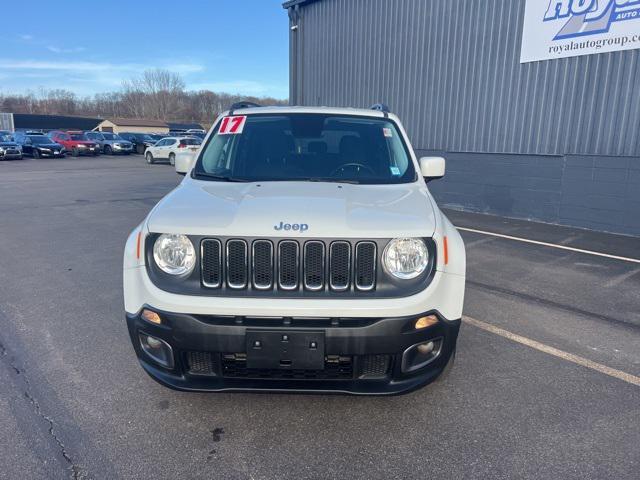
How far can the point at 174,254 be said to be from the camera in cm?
265

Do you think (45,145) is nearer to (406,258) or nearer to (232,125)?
(232,125)

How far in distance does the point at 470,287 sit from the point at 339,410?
3.10 metres

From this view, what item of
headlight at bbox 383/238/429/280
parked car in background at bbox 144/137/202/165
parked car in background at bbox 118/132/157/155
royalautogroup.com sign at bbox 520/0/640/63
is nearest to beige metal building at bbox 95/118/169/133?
parked car in background at bbox 118/132/157/155

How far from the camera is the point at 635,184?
8.86m

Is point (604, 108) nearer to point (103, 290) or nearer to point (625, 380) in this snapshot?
point (625, 380)

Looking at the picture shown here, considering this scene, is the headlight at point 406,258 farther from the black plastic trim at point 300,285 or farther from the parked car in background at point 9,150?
the parked car in background at point 9,150

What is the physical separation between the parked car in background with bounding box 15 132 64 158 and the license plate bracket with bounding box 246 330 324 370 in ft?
117

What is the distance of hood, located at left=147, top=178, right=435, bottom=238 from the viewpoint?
2539mm

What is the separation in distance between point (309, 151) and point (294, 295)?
1.64 m

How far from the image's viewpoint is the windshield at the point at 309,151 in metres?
3.60

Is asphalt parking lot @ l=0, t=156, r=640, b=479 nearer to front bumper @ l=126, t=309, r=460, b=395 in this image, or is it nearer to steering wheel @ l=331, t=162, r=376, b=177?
front bumper @ l=126, t=309, r=460, b=395

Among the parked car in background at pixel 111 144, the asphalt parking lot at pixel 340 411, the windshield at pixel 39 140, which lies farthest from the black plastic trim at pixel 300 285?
the parked car in background at pixel 111 144

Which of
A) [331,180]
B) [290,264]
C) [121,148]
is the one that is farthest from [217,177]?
[121,148]

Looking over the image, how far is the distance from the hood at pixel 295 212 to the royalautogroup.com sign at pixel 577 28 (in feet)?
27.4
